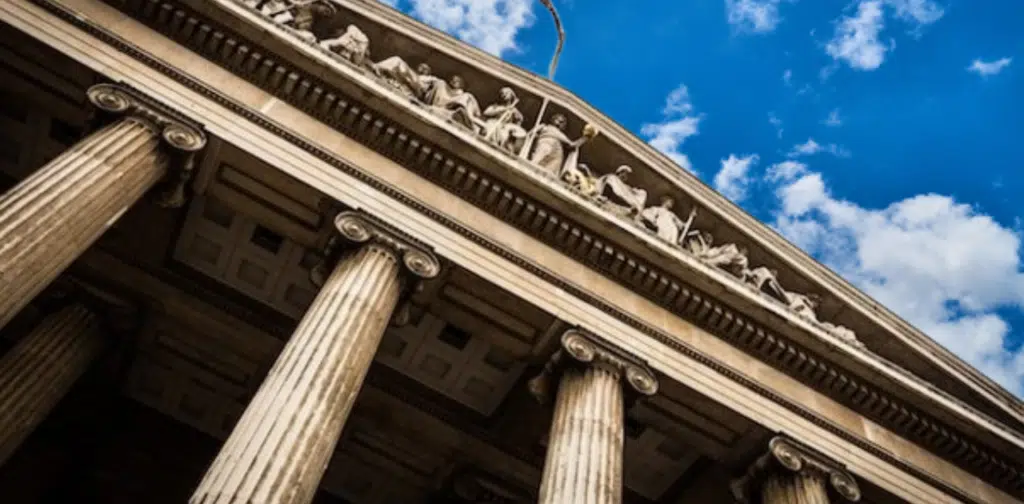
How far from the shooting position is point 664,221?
50.9 ft

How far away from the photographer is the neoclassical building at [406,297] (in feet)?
37.5

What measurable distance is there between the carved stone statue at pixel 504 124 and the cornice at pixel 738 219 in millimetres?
418

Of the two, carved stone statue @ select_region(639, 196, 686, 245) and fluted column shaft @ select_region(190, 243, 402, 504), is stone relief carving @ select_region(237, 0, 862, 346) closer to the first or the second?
carved stone statue @ select_region(639, 196, 686, 245)

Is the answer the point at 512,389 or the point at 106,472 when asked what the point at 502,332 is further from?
the point at 106,472

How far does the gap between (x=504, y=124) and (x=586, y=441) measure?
6.74 meters

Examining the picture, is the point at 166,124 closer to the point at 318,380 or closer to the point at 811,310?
the point at 318,380

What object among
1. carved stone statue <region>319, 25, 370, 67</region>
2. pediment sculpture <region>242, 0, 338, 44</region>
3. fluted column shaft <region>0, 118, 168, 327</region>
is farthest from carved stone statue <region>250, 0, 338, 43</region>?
fluted column shaft <region>0, 118, 168, 327</region>

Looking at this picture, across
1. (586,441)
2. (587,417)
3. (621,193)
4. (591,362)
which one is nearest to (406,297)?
(591,362)

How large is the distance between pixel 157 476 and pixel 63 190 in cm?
785

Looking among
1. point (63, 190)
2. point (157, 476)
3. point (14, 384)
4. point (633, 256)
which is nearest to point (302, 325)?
point (63, 190)

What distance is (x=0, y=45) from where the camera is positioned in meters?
11.7

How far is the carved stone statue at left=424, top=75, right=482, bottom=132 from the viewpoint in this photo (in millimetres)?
14336

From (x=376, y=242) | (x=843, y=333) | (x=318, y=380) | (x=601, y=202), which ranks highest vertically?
(x=843, y=333)

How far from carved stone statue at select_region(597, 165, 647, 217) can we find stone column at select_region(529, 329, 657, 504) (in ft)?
11.7
